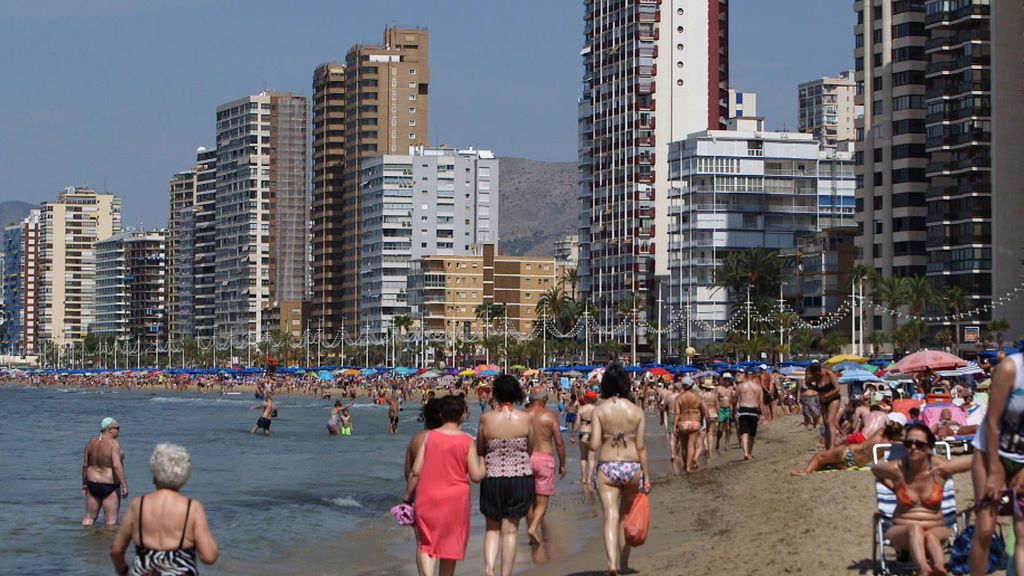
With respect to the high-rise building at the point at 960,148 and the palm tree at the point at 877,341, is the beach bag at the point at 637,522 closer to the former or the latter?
the high-rise building at the point at 960,148

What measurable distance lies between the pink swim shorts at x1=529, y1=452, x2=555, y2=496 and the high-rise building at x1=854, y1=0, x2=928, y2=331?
257 feet

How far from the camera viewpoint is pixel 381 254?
171250mm

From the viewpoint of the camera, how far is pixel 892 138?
90.7 metres

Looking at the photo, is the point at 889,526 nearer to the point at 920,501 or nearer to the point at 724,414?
the point at 920,501

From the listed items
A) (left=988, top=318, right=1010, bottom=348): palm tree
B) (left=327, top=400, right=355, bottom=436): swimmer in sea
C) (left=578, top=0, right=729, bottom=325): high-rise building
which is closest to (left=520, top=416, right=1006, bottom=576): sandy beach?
(left=327, top=400, right=355, bottom=436): swimmer in sea

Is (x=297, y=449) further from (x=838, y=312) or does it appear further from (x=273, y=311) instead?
(x=273, y=311)

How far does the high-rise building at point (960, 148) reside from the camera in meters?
83.0

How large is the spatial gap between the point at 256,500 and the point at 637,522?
15.4 m

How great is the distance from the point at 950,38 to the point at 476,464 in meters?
81.6

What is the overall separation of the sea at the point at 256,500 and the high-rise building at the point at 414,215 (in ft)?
378

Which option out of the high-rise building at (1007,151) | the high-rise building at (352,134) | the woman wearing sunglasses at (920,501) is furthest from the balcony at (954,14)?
the high-rise building at (352,134)

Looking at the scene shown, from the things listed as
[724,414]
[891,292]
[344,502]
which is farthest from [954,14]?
[344,502]

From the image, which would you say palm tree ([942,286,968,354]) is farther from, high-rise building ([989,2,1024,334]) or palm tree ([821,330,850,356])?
palm tree ([821,330,850,356])

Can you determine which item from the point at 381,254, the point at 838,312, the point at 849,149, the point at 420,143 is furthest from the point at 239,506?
the point at 420,143
